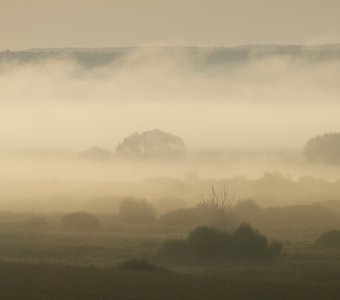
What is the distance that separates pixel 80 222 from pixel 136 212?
18378 mm

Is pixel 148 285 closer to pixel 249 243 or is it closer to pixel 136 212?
pixel 249 243

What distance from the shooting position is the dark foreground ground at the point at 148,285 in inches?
2053

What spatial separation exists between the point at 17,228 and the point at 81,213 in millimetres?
13566

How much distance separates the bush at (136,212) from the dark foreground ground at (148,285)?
256 ft

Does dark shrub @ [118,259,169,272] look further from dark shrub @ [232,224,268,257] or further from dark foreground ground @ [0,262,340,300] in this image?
dark shrub @ [232,224,268,257]

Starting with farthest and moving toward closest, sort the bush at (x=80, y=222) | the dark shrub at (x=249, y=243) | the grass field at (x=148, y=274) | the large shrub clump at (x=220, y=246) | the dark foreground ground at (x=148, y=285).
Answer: the bush at (x=80, y=222)
the dark shrub at (x=249, y=243)
the large shrub clump at (x=220, y=246)
the grass field at (x=148, y=274)
the dark foreground ground at (x=148, y=285)

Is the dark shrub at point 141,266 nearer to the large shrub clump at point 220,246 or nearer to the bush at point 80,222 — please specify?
the large shrub clump at point 220,246

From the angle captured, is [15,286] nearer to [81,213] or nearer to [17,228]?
[17,228]

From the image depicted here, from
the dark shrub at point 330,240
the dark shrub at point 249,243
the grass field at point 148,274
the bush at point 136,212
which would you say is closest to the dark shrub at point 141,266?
the grass field at point 148,274

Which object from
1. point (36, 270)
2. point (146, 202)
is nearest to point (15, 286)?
point (36, 270)

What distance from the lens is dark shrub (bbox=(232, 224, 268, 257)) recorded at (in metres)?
83.3

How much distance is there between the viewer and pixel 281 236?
109125 mm

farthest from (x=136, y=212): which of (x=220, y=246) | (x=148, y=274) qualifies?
(x=148, y=274)

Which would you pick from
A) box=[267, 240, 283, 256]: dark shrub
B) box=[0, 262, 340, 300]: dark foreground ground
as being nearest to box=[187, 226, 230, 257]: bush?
box=[267, 240, 283, 256]: dark shrub
